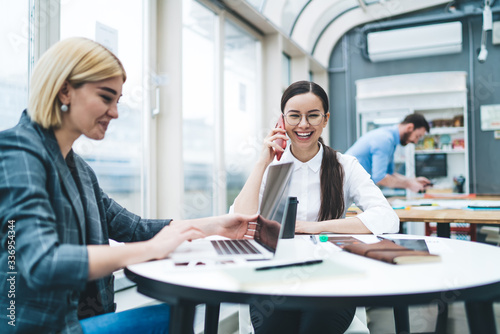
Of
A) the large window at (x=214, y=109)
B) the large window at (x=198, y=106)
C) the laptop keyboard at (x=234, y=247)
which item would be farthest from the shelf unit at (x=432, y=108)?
the laptop keyboard at (x=234, y=247)

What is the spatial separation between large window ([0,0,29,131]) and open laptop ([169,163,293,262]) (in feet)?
4.27

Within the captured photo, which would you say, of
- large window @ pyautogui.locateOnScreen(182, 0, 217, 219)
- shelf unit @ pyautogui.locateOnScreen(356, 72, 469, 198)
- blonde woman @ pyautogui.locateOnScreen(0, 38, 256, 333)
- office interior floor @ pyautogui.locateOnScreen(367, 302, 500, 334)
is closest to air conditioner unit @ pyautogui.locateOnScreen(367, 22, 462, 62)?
shelf unit @ pyautogui.locateOnScreen(356, 72, 469, 198)

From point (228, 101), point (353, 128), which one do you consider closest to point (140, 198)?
point (228, 101)

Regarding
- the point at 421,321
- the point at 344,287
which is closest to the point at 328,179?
the point at 344,287

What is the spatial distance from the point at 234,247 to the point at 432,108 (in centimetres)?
553

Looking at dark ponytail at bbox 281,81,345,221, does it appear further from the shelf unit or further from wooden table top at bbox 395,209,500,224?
Result: the shelf unit

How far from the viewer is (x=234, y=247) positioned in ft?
4.12

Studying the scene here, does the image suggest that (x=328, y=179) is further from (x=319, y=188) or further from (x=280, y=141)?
(x=280, y=141)

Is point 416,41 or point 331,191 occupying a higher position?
point 416,41

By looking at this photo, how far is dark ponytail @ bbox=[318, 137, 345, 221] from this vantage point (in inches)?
73.1

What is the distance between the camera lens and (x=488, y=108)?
6211 mm

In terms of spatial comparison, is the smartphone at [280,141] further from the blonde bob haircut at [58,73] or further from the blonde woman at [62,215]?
the blonde bob haircut at [58,73]

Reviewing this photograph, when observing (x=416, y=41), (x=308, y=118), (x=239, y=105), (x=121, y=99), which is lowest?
(x=308, y=118)

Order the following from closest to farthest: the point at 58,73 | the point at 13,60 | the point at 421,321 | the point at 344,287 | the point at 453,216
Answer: the point at 344,287 → the point at 58,73 → the point at 13,60 → the point at 453,216 → the point at 421,321
